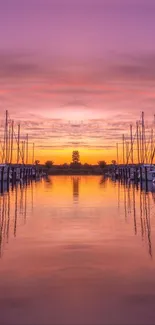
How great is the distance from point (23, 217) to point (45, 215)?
3.99ft

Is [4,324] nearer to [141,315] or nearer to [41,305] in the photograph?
[41,305]

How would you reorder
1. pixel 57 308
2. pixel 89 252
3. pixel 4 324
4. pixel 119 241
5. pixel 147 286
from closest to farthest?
pixel 4 324 < pixel 57 308 < pixel 147 286 < pixel 89 252 < pixel 119 241

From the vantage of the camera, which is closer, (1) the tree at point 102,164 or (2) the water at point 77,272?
(2) the water at point 77,272

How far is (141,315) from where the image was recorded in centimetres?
718

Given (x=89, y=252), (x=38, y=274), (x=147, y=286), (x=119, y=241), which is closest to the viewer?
(x=147, y=286)

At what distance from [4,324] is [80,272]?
133 inches

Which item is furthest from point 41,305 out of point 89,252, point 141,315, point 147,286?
point 89,252

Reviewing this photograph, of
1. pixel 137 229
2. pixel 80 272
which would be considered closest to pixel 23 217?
pixel 137 229

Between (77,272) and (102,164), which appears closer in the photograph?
(77,272)

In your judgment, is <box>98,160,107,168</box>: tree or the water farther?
<box>98,160,107,168</box>: tree

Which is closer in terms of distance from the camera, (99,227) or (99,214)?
(99,227)

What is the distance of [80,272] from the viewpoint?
10023 mm

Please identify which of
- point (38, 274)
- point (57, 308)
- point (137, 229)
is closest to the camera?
point (57, 308)

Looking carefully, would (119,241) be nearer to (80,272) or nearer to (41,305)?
(80,272)
